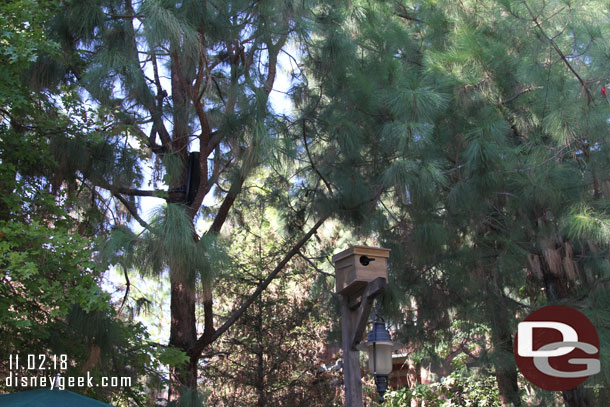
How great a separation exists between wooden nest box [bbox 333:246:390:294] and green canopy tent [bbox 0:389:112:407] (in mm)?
1821

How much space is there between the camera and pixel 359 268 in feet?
14.1

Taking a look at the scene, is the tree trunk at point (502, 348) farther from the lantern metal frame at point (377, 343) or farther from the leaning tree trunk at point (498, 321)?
the lantern metal frame at point (377, 343)

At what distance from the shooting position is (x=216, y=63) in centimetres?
585

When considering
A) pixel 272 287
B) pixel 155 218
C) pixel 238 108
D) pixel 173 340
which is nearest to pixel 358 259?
pixel 155 218

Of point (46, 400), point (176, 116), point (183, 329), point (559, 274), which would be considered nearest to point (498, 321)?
point (559, 274)

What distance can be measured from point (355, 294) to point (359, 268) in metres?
0.22

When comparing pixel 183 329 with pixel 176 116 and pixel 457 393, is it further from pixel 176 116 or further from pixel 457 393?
pixel 457 393

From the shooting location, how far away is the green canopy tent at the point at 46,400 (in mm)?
3600

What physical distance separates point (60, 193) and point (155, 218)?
4.87 ft

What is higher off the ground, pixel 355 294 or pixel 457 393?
pixel 355 294

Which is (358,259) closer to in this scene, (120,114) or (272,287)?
(120,114)

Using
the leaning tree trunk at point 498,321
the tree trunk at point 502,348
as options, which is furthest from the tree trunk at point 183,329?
the tree trunk at point 502,348

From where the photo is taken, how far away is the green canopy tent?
3.60m

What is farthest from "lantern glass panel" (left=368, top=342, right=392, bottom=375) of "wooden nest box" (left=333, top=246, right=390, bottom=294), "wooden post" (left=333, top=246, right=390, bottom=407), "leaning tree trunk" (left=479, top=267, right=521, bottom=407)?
"leaning tree trunk" (left=479, top=267, right=521, bottom=407)
